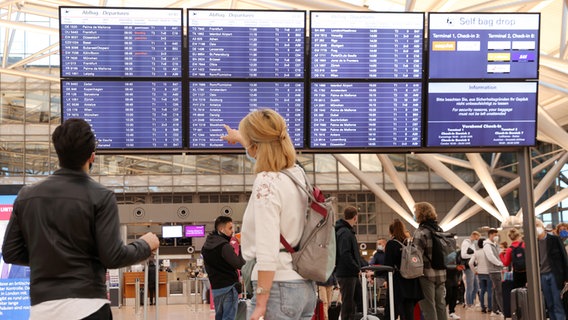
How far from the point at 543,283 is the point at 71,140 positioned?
10.3 metres

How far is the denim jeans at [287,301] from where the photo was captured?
375 cm

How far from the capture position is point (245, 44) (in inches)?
381

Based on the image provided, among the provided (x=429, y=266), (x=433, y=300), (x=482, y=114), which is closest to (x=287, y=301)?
(x=482, y=114)

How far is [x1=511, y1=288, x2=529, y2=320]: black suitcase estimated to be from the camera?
12.3m

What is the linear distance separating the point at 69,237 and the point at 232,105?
20.1 feet

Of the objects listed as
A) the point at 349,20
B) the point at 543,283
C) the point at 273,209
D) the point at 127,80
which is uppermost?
the point at 349,20

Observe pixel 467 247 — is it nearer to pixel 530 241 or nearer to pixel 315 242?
pixel 530 241

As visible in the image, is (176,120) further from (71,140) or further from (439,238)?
(71,140)

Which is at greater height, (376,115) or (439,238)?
(376,115)

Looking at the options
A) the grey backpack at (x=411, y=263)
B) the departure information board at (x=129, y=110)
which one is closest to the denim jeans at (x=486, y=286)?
the grey backpack at (x=411, y=263)

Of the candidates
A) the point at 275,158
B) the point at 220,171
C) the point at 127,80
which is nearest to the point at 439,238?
the point at 127,80

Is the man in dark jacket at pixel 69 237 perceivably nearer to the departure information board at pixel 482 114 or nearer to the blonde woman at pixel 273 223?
the blonde woman at pixel 273 223

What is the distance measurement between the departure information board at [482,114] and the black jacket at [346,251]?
6.07 ft

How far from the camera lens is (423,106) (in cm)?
988
